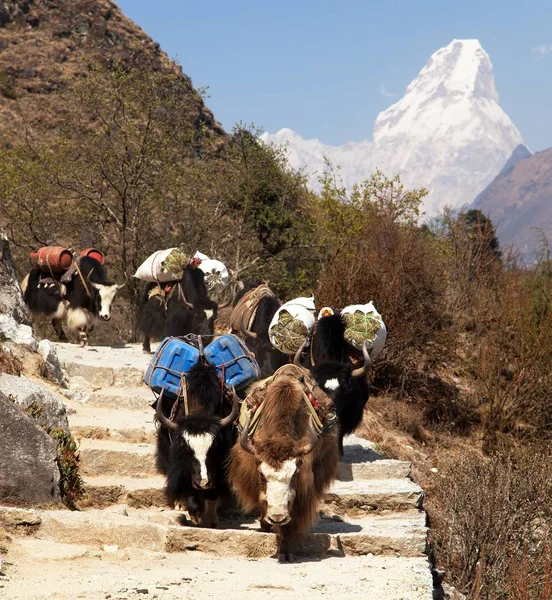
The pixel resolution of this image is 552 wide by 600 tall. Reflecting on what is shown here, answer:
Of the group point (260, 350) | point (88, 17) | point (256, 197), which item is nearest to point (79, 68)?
point (88, 17)

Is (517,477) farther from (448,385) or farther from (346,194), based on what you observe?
(346,194)

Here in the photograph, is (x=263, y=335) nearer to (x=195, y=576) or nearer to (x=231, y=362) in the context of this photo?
(x=231, y=362)

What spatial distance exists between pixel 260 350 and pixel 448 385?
5.90m

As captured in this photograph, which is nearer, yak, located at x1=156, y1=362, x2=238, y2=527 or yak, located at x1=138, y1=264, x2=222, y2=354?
yak, located at x1=156, y1=362, x2=238, y2=527

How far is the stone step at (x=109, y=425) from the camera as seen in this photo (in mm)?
7523

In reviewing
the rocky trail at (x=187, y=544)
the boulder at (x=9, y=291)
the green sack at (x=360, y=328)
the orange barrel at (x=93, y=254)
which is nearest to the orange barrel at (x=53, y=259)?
the orange barrel at (x=93, y=254)

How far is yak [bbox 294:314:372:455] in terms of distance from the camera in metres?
6.87

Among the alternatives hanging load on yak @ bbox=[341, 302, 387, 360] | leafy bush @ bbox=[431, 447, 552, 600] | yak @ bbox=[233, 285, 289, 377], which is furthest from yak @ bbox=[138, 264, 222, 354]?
leafy bush @ bbox=[431, 447, 552, 600]

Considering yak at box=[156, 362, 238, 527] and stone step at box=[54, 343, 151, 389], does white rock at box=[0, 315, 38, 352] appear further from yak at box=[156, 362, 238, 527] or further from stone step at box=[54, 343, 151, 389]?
yak at box=[156, 362, 238, 527]

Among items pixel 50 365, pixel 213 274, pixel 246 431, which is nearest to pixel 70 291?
pixel 213 274

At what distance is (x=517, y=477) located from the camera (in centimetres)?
740

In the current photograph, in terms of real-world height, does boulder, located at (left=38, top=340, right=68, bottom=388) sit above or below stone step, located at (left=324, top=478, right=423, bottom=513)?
above

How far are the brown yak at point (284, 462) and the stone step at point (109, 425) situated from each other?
7.59 feet

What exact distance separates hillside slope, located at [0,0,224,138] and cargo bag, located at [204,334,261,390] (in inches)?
1337
